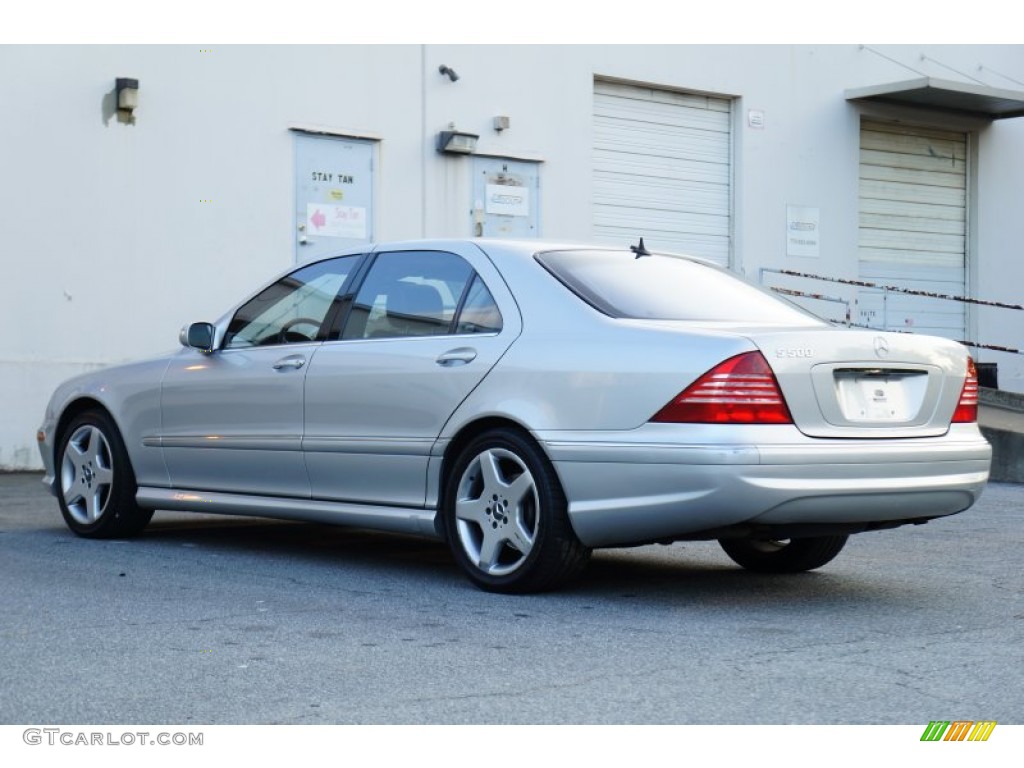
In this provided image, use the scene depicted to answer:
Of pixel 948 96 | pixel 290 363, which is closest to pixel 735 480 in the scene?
pixel 290 363

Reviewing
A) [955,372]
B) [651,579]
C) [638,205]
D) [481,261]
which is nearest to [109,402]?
[481,261]

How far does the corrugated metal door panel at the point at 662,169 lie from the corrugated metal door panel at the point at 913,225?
6.90 feet

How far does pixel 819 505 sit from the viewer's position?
18.7 ft

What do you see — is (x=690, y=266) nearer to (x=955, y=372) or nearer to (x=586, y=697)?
(x=955, y=372)

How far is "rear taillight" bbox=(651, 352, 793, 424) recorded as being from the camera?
18.5 feet

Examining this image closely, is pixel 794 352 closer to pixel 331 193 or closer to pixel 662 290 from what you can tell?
pixel 662 290

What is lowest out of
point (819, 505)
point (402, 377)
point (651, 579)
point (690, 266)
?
point (651, 579)

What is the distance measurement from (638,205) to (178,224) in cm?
530

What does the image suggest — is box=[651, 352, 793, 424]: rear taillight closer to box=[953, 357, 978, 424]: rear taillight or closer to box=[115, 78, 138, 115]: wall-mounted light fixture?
box=[953, 357, 978, 424]: rear taillight

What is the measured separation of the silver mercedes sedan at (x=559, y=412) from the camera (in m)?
5.68

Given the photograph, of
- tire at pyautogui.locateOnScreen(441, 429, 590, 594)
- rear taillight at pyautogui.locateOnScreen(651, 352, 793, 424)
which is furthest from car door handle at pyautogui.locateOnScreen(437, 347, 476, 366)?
rear taillight at pyautogui.locateOnScreen(651, 352, 793, 424)

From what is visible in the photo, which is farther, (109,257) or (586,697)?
(109,257)

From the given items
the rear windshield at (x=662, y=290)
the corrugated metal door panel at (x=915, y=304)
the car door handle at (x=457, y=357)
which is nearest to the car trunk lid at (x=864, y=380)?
the rear windshield at (x=662, y=290)

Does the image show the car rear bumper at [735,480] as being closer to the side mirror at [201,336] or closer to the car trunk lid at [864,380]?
the car trunk lid at [864,380]
